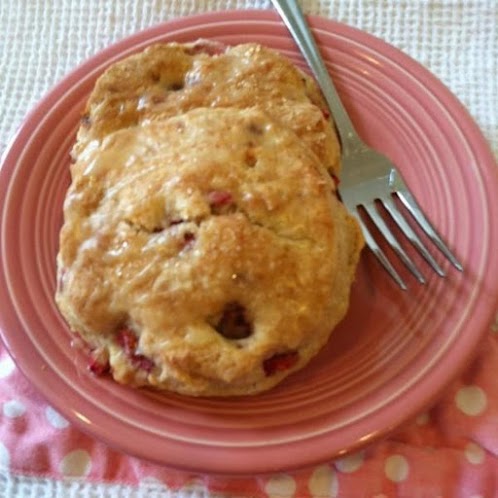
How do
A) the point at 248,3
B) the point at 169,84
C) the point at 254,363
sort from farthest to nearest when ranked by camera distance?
the point at 248,3 → the point at 169,84 → the point at 254,363

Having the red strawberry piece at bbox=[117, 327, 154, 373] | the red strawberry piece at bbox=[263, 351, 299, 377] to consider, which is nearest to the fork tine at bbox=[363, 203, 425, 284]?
the red strawberry piece at bbox=[263, 351, 299, 377]

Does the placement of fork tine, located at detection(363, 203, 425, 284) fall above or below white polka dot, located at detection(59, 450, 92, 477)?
above

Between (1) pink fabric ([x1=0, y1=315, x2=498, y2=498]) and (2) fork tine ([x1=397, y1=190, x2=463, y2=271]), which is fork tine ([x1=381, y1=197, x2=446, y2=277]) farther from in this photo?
(1) pink fabric ([x1=0, y1=315, x2=498, y2=498])

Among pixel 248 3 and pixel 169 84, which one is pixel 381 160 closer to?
pixel 169 84

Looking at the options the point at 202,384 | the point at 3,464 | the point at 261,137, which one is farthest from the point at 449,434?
the point at 3,464

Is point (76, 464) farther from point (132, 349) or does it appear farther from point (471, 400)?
point (471, 400)

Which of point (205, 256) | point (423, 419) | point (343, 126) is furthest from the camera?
point (343, 126)

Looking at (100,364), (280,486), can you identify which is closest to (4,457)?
(100,364)
